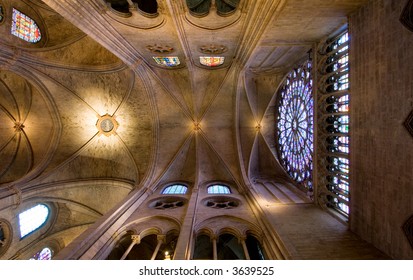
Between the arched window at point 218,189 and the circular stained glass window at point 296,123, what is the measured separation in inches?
148

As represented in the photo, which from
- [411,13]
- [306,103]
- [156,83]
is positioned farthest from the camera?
[156,83]

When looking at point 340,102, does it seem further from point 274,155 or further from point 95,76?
point 95,76

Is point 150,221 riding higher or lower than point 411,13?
lower

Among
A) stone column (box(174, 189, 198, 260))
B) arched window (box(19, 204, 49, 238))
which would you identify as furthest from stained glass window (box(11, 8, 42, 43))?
stone column (box(174, 189, 198, 260))

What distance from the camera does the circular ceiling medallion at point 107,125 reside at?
1269 cm

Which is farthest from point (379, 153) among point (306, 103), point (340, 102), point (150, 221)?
point (150, 221)

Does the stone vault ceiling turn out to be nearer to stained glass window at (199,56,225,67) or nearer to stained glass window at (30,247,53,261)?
stained glass window at (199,56,225,67)

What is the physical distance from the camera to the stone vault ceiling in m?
8.52

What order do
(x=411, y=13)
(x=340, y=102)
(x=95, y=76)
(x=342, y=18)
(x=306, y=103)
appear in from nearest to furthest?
(x=411, y=13), (x=342, y=18), (x=340, y=102), (x=306, y=103), (x=95, y=76)

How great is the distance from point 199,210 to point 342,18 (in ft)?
27.6

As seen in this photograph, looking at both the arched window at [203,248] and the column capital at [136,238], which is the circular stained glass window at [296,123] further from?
the column capital at [136,238]

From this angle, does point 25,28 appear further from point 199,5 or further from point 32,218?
point 32,218

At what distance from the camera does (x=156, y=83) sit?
12.2 metres

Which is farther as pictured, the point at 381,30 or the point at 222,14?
the point at 222,14
